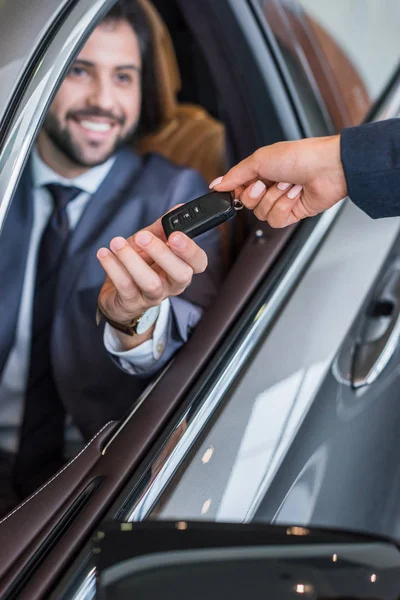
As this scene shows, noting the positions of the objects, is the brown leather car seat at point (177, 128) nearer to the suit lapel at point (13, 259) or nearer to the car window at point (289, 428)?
the suit lapel at point (13, 259)

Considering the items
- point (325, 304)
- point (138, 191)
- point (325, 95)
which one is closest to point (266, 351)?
→ point (325, 304)

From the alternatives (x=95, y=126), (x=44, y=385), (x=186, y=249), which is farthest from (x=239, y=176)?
(x=44, y=385)

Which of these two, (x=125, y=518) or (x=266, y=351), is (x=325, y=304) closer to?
(x=266, y=351)

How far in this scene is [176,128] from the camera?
6.57ft

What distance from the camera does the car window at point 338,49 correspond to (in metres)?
1.57

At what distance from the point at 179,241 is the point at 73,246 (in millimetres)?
625

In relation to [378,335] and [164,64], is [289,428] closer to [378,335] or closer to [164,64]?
[378,335]

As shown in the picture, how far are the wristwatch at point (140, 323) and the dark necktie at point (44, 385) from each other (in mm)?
393

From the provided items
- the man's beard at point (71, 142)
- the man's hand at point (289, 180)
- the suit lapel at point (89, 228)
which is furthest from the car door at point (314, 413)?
the man's beard at point (71, 142)

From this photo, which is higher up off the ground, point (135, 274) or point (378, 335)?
point (378, 335)

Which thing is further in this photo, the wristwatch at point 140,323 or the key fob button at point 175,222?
the wristwatch at point 140,323

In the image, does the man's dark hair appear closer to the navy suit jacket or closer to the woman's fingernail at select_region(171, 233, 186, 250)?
the navy suit jacket

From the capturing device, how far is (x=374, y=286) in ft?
4.36

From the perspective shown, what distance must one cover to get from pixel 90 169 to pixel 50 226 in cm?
17
